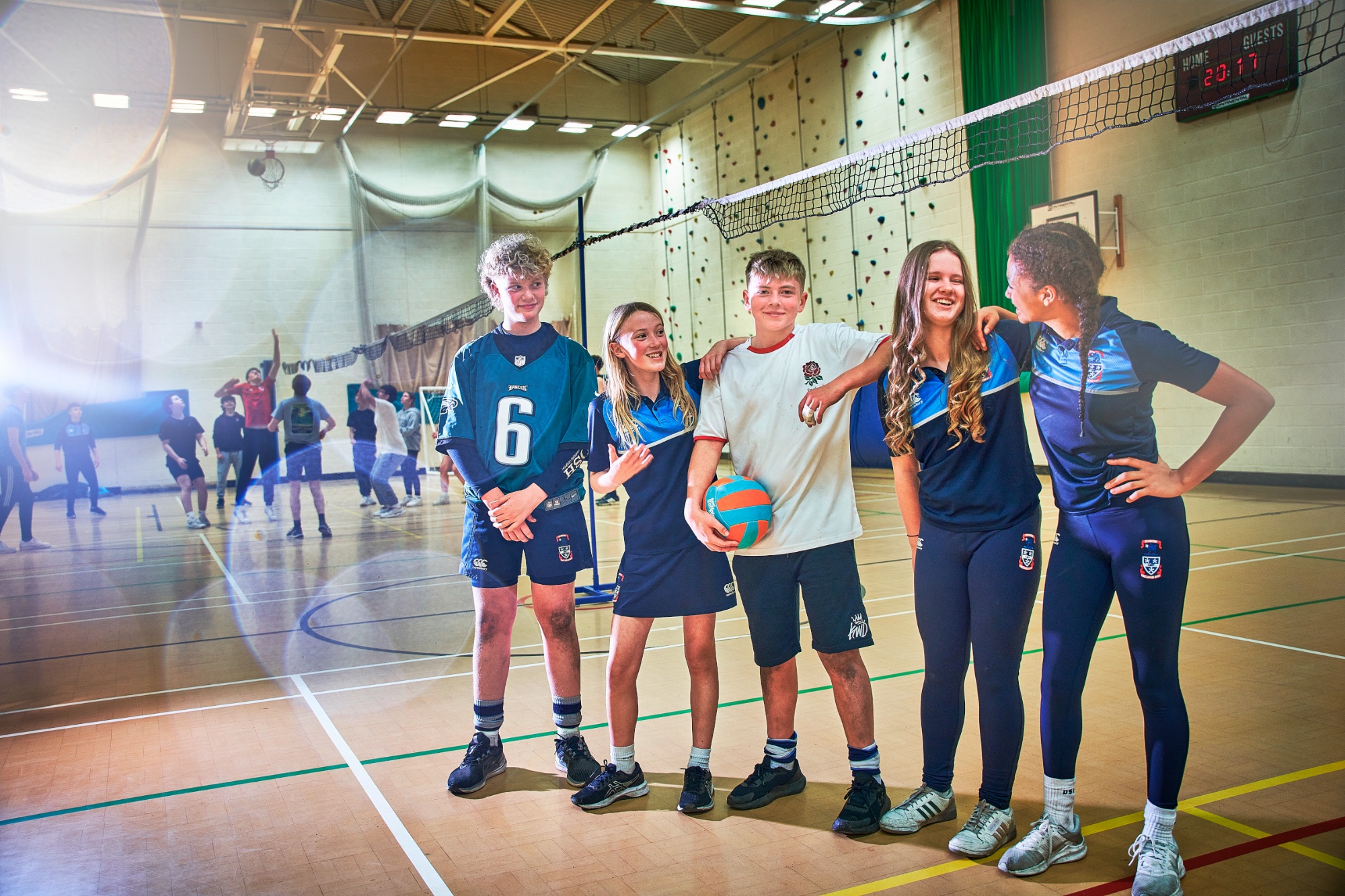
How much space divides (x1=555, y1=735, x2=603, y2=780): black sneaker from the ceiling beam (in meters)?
12.8

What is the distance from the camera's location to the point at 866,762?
2.66m

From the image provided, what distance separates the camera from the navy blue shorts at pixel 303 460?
9859 mm

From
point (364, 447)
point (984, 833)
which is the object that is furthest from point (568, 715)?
point (364, 447)

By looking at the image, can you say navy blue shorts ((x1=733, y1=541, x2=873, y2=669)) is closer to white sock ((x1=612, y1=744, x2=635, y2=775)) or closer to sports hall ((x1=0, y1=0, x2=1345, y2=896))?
sports hall ((x1=0, y1=0, x2=1345, y2=896))

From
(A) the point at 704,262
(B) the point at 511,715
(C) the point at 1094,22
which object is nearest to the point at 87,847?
(B) the point at 511,715

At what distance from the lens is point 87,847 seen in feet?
8.81

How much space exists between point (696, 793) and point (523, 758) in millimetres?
805

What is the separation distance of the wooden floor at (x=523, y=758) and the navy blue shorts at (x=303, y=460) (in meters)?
3.63

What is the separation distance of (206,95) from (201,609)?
13.6 m

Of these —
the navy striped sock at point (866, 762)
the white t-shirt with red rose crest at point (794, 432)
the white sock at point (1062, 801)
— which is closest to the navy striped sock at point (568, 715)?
the white t-shirt with red rose crest at point (794, 432)

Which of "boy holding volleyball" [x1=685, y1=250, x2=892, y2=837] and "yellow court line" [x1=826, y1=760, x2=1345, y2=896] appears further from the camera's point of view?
"boy holding volleyball" [x1=685, y1=250, x2=892, y2=837]

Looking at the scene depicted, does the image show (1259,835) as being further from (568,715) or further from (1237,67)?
(1237,67)

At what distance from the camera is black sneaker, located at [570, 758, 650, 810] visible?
2848mm

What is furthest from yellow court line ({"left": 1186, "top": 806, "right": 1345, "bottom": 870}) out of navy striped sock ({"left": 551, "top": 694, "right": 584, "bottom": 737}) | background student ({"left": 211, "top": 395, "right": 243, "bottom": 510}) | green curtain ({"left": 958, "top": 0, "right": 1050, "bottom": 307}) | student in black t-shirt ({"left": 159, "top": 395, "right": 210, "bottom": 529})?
student in black t-shirt ({"left": 159, "top": 395, "right": 210, "bottom": 529})
